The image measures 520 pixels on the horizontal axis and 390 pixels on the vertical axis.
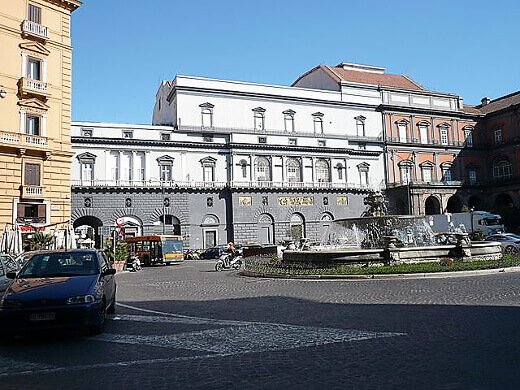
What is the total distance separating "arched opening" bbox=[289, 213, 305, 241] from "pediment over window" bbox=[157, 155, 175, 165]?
14.2 metres

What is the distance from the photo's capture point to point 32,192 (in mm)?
27188

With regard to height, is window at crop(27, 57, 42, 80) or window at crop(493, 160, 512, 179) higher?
window at crop(27, 57, 42, 80)

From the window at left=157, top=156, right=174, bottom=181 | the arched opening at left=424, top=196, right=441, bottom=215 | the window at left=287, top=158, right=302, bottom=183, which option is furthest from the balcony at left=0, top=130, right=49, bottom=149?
the arched opening at left=424, top=196, right=441, bottom=215

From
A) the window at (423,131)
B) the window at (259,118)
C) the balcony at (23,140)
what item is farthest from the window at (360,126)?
the balcony at (23,140)

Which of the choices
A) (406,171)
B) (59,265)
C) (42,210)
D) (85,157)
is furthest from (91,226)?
(59,265)

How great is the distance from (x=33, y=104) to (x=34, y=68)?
237 cm

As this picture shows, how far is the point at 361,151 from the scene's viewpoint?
5594cm

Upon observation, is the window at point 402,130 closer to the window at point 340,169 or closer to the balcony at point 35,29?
the window at point 340,169

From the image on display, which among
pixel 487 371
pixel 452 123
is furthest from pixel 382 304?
pixel 452 123

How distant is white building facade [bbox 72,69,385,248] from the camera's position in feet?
150

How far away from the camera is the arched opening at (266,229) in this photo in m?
50.5

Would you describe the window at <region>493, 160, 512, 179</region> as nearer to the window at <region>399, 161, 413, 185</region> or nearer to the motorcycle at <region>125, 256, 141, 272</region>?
the window at <region>399, 161, 413, 185</region>

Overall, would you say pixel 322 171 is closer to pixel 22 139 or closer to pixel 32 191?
pixel 32 191

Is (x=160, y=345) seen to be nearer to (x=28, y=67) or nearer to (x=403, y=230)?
(x=403, y=230)
